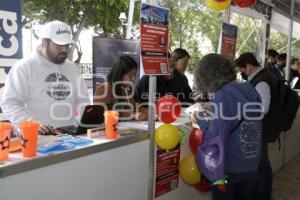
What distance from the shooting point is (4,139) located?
1.37m

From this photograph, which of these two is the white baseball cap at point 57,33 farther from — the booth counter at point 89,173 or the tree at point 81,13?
the tree at point 81,13

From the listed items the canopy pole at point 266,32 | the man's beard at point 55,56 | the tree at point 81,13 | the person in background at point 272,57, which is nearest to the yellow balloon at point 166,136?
the man's beard at point 55,56

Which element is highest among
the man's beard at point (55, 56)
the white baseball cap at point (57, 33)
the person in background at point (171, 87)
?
the white baseball cap at point (57, 33)

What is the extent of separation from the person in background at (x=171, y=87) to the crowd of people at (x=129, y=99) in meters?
0.33

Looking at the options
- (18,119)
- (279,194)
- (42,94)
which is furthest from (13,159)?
(279,194)

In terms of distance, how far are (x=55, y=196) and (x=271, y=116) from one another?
2242 millimetres

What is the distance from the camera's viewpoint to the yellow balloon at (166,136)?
2.18m

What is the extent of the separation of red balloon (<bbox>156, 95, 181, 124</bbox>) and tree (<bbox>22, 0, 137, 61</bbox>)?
2.94m

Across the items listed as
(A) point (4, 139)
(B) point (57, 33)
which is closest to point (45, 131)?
(A) point (4, 139)

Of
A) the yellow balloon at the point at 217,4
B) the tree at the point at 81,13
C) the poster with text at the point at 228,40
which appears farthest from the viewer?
the tree at the point at 81,13

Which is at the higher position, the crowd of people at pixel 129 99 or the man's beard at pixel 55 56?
the man's beard at pixel 55 56

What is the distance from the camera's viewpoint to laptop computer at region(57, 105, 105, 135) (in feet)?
6.24

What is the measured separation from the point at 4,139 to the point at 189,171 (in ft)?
4.31

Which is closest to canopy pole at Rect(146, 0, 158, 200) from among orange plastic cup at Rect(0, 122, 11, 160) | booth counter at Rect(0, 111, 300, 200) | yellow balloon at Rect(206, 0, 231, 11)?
booth counter at Rect(0, 111, 300, 200)
